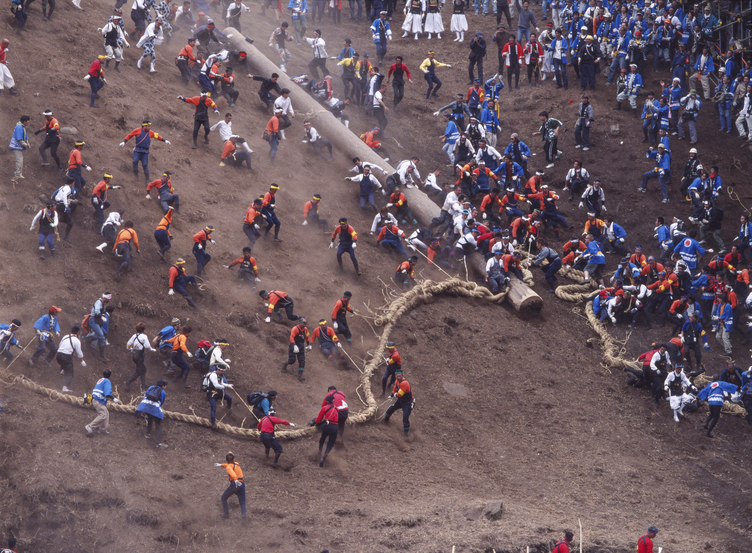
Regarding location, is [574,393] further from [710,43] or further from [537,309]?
[710,43]

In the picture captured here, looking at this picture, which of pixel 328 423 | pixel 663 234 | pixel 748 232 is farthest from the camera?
pixel 663 234

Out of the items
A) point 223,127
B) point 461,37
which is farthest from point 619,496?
point 461,37

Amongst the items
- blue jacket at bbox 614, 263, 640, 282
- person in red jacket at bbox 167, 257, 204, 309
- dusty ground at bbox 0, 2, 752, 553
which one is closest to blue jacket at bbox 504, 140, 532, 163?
dusty ground at bbox 0, 2, 752, 553

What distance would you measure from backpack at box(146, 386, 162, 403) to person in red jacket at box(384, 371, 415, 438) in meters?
4.42

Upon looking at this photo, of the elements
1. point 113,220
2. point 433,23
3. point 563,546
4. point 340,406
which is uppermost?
point 433,23

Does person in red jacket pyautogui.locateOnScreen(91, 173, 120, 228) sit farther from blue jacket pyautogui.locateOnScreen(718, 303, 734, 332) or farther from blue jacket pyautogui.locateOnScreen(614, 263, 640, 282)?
blue jacket pyautogui.locateOnScreen(718, 303, 734, 332)

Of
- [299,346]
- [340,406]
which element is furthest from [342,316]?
[340,406]

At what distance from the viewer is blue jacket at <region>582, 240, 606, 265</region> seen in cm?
2052

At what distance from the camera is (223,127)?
21.3 metres

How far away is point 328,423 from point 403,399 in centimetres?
182

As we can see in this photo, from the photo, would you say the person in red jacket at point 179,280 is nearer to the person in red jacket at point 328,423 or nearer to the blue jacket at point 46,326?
the blue jacket at point 46,326

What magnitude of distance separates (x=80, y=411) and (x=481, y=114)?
16.3 m

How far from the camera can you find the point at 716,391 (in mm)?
16078

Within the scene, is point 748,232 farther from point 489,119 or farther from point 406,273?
point 406,273
